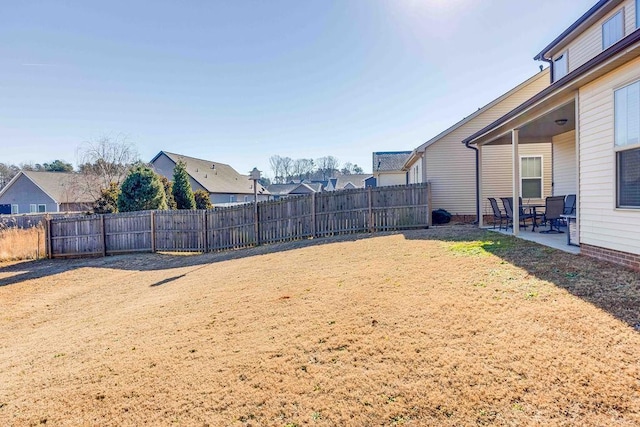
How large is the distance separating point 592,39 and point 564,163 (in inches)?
146

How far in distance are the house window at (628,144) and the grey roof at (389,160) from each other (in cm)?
2395

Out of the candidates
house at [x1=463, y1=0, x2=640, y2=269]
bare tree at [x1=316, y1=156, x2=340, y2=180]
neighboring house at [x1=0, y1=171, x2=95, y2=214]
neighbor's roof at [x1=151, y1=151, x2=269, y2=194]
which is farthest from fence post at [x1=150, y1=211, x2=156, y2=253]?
bare tree at [x1=316, y1=156, x2=340, y2=180]

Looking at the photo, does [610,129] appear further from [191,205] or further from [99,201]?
[191,205]

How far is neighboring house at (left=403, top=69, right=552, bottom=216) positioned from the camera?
1377 cm

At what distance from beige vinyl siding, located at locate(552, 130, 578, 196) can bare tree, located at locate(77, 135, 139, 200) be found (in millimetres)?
25440

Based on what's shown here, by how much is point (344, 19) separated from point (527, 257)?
33.6ft

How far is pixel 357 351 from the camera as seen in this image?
3148 millimetres

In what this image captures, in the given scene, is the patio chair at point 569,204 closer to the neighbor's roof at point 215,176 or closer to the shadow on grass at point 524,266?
the shadow on grass at point 524,266

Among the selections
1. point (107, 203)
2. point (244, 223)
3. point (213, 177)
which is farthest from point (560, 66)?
point (213, 177)

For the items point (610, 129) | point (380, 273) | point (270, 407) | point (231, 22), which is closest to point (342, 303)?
point (380, 273)

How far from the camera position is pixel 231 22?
39.5 ft

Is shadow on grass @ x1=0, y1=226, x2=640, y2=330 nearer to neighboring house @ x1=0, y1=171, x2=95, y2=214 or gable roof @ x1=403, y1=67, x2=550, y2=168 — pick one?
gable roof @ x1=403, y1=67, x2=550, y2=168

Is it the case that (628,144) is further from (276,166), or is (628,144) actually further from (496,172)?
(276,166)

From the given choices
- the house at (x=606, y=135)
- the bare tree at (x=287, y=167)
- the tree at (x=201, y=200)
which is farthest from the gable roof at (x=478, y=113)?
the bare tree at (x=287, y=167)
